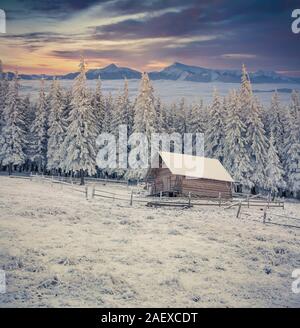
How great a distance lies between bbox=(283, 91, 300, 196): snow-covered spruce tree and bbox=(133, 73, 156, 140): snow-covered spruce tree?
20.7 m

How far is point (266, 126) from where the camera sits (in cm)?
5725

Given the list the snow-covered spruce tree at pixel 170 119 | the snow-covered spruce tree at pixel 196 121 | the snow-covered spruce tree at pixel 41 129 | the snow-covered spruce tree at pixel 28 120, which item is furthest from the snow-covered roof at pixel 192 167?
the snow-covered spruce tree at pixel 28 120

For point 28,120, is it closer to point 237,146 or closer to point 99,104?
point 99,104

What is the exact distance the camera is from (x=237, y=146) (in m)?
48.8

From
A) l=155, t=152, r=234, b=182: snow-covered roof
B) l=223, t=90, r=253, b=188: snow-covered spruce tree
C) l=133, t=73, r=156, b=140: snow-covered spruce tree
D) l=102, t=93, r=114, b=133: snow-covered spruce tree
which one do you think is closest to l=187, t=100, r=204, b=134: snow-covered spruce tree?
l=223, t=90, r=253, b=188: snow-covered spruce tree

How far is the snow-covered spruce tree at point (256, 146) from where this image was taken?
1928 inches

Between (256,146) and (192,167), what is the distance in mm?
13749

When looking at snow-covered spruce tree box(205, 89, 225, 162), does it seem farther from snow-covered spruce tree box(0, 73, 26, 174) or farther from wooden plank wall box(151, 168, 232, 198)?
snow-covered spruce tree box(0, 73, 26, 174)

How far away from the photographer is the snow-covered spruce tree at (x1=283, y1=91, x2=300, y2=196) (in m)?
50.2

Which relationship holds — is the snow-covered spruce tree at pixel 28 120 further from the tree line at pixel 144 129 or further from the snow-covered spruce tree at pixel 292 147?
the snow-covered spruce tree at pixel 292 147
